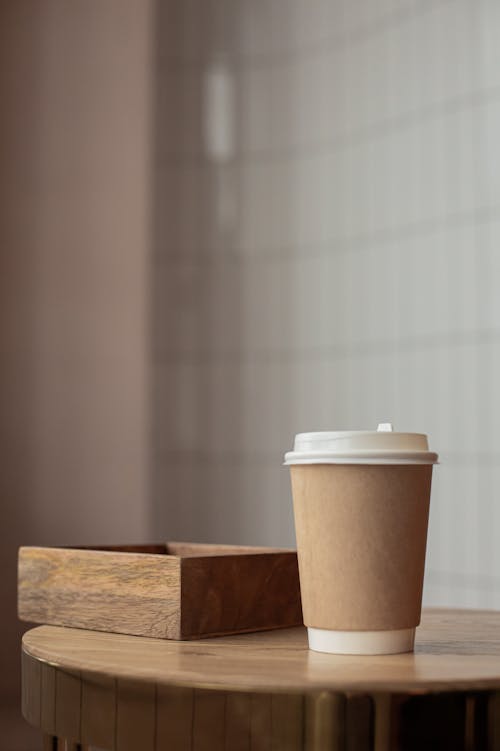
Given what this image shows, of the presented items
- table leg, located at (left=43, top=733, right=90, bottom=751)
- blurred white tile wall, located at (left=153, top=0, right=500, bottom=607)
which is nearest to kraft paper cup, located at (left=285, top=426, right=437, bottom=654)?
table leg, located at (left=43, top=733, right=90, bottom=751)

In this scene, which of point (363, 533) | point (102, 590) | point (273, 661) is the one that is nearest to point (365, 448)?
point (363, 533)

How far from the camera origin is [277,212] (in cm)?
259

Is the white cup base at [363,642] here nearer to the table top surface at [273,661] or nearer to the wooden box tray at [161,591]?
the table top surface at [273,661]

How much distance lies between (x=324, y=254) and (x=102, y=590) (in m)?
1.67

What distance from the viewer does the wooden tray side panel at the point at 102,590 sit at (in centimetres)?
90

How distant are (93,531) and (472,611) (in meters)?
1.48

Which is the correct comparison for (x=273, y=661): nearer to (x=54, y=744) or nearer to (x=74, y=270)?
(x=54, y=744)

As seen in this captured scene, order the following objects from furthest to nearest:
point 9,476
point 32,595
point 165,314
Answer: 1. point 165,314
2. point 9,476
3. point 32,595

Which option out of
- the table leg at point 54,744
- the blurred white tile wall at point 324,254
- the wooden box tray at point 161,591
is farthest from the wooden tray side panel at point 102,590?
the blurred white tile wall at point 324,254

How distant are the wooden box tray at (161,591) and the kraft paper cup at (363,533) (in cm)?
13

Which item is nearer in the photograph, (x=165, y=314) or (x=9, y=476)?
(x=9, y=476)

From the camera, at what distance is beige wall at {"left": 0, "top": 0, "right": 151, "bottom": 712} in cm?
247

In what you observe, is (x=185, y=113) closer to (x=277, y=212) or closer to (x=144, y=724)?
(x=277, y=212)

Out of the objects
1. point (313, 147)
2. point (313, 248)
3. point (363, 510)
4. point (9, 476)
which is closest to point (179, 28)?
point (313, 147)
